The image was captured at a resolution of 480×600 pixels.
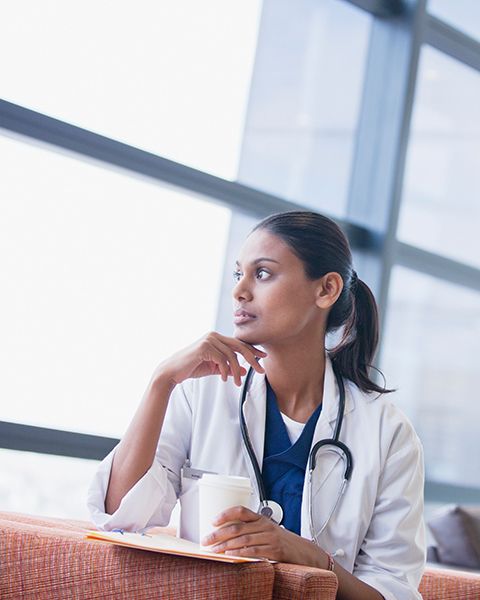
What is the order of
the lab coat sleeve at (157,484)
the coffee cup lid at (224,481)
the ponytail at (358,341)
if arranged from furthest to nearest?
the ponytail at (358,341) → the lab coat sleeve at (157,484) → the coffee cup lid at (224,481)

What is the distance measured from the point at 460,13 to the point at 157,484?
327cm

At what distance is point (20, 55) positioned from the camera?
3076mm

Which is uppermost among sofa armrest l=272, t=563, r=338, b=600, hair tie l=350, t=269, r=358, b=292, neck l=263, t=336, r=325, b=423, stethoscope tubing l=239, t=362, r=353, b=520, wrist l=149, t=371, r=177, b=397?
hair tie l=350, t=269, r=358, b=292

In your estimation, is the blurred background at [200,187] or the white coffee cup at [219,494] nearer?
the white coffee cup at [219,494]

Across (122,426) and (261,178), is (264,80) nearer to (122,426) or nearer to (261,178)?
(261,178)

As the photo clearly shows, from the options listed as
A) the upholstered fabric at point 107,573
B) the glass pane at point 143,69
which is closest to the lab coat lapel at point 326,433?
the upholstered fabric at point 107,573

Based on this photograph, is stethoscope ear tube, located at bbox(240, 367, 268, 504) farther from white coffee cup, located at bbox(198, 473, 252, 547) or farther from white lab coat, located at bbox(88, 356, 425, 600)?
white coffee cup, located at bbox(198, 473, 252, 547)

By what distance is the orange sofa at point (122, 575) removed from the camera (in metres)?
1.39

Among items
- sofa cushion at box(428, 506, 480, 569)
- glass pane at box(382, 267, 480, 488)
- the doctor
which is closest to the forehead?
the doctor

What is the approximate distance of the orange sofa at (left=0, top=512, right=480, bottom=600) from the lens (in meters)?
1.39

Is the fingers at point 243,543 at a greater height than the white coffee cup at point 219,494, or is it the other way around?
the white coffee cup at point 219,494

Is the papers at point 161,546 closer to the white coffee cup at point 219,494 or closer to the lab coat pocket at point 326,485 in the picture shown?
the white coffee cup at point 219,494

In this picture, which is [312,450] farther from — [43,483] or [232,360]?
[43,483]

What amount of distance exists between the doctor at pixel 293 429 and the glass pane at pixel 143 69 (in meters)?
1.36
